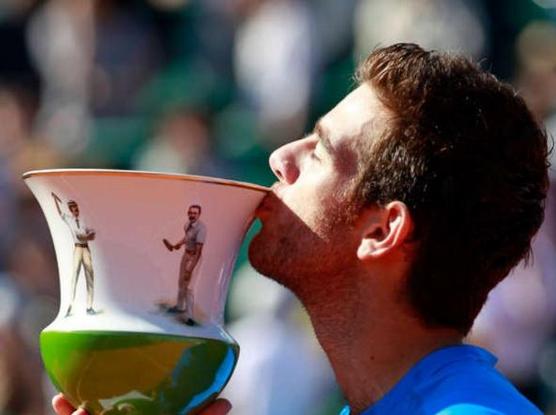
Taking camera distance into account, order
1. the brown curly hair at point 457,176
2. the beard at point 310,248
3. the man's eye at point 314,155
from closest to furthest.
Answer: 1. the brown curly hair at point 457,176
2. the beard at point 310,248
3. the man's eye at point 314,155

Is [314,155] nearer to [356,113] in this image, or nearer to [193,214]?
[356,113]

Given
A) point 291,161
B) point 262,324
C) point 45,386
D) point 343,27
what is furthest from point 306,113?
point 291,161

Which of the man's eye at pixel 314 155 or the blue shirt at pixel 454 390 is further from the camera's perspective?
the man's eye at pixel 314 155

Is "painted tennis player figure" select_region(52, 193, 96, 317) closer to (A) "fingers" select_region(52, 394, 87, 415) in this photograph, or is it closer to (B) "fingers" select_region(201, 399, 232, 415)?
(A) "fingers" select_region(52, 394, 87, 415)

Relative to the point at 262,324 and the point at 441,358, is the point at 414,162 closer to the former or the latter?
the point at 441,358

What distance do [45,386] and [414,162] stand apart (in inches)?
195

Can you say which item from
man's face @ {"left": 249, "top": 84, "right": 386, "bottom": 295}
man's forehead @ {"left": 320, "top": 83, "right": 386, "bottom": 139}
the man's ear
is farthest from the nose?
the man's ear

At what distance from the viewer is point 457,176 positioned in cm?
348

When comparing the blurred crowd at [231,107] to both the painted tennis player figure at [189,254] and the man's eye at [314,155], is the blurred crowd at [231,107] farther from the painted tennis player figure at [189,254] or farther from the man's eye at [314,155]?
the painted tennis player figure at [189,254]

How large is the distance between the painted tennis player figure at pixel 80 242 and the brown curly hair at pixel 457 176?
671 mm

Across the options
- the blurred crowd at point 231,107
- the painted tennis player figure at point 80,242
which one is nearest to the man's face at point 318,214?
the painted tennis player figure at point 80,242

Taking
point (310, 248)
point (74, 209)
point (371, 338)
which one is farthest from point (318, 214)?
point (74, 209)

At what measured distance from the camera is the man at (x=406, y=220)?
11.5ft

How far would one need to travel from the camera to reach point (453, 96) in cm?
353
